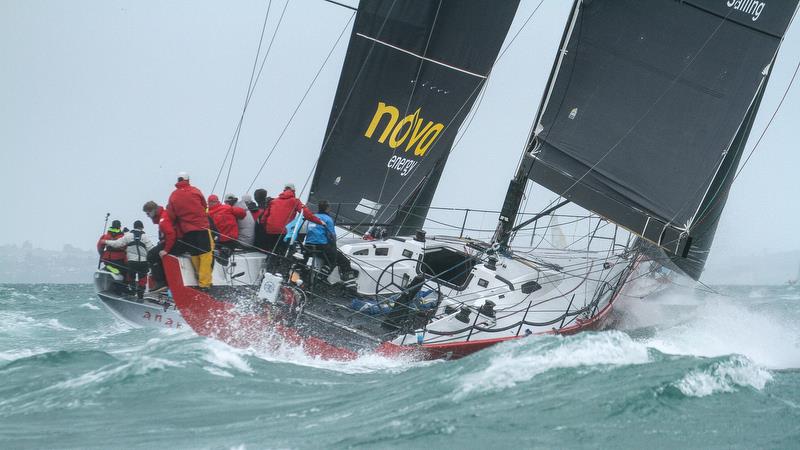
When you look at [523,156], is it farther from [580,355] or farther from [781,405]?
[781,405]

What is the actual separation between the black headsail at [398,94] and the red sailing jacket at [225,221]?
234cm

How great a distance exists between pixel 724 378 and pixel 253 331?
393 centimetres

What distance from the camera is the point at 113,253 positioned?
947cm

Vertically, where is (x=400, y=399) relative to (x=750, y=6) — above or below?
below

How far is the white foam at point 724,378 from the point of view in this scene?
6073mm

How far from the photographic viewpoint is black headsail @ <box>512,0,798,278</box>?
9750 millimetres

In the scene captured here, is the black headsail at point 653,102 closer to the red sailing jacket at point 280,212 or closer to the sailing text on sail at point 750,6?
the sailing text on sail at point 750,6

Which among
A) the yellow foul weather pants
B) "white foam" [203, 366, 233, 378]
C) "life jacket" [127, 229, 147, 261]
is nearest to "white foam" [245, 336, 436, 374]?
"white foam" [203, 366, 233, 378]

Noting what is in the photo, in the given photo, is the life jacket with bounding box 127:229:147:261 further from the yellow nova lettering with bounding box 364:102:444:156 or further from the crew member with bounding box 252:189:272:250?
the yellow nova lettering with bounding box 364:102:444:156

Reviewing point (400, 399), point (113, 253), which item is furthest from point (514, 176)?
point (400, 399)

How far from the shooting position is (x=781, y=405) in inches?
239

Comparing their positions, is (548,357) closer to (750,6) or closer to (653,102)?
(653,102)

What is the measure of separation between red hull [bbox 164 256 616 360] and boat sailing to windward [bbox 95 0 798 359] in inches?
0.5

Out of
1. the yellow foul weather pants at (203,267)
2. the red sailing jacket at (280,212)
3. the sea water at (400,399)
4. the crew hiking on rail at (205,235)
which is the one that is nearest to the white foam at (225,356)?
the sea water at (400,399)
